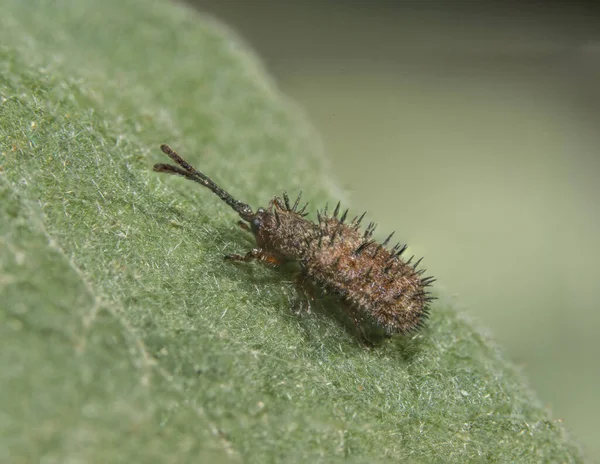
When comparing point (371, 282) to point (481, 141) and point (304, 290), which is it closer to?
point (304, 290)

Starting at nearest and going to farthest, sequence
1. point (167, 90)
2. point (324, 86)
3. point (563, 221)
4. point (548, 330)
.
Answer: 1. point (167, 90)
2. point (548, 330)
3. point (563, 221)
4. point (324, 86)

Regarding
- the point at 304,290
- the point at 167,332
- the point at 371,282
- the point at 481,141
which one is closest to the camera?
the point at 167,332

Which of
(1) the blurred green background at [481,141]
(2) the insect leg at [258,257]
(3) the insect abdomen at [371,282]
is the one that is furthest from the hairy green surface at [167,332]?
(1) the blurred green background at [481,141]

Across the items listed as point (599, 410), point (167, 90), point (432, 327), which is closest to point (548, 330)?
point (599, 410)

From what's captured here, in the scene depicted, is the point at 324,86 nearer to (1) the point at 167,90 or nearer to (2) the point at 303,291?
(1) the point at 167,90

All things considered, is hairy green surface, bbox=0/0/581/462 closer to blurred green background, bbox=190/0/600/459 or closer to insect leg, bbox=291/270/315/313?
insect leg, bbox=291/270/315/313

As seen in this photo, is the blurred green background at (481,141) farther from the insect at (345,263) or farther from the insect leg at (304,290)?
the insect leg at (304,290)

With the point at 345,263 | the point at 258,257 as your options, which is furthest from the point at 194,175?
the point at 345,263
